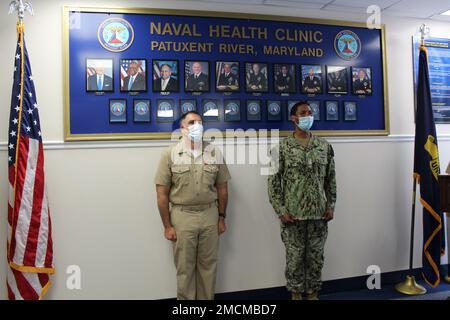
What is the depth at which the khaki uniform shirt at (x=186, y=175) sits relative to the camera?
2.22 m

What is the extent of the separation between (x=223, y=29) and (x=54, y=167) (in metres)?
1.67

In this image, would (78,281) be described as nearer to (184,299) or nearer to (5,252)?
(5,252)

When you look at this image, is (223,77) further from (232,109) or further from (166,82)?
(166,82)

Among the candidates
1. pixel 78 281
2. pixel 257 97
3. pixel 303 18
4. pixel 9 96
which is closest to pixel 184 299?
pixel 78 281

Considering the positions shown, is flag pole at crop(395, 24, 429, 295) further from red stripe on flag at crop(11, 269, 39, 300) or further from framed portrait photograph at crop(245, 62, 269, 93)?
red stripe on flag at crop(11, 269, 39, 300)

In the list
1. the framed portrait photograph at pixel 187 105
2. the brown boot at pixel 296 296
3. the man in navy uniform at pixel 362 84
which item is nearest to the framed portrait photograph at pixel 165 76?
the framed portrait photograph at pixel 187 105

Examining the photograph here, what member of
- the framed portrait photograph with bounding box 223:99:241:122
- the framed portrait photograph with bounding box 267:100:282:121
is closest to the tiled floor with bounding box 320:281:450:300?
the framed portrait photograph with bounding box 267:100:282:121

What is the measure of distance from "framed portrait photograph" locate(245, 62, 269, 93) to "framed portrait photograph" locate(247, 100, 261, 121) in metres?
0.09

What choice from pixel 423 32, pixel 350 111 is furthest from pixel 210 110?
pixel 423 32

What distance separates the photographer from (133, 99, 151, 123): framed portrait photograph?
95.4 inches

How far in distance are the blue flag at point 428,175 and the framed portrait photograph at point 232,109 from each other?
156 centimetres

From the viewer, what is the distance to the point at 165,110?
2.47 metres

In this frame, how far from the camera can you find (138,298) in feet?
7.95

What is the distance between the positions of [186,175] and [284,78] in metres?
1.18
